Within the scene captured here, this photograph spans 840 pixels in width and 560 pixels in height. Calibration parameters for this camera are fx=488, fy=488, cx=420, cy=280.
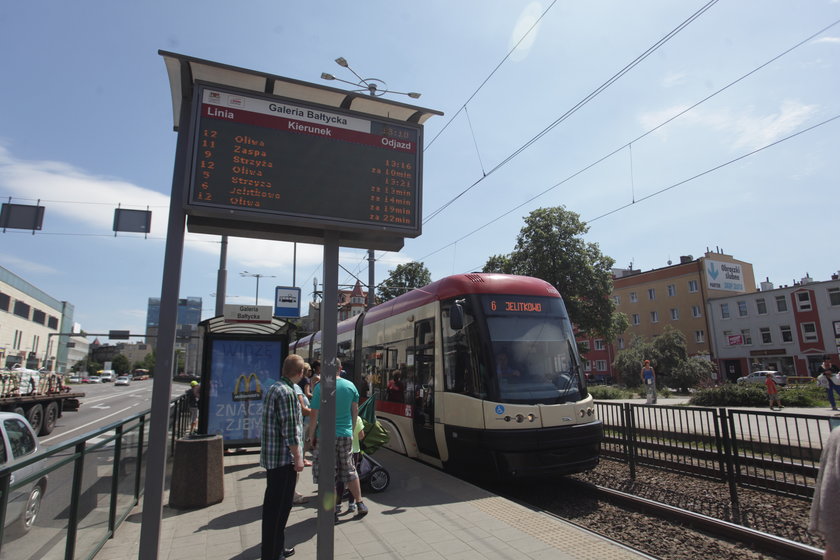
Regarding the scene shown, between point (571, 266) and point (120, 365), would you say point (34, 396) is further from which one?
point (120, 365)

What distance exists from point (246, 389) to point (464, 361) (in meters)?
4.56

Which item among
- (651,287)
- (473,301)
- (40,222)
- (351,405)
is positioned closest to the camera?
(351,405)

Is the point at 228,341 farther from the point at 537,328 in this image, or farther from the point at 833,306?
the point at 833,306

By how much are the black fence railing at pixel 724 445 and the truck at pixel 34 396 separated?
16.4 meters

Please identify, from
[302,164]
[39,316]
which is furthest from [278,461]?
[39,316]

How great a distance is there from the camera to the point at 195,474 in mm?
A: 6266

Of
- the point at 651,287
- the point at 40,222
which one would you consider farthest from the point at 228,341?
the point at 651,287

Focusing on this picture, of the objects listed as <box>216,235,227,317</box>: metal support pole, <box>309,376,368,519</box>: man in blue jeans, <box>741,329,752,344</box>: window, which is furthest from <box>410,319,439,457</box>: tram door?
<box>741,329,752,344</box>: window

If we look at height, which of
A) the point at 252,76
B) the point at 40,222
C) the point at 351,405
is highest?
the point at 40,222

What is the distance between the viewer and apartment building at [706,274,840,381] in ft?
139

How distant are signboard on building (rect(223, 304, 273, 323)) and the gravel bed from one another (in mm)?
5919

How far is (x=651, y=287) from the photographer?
56.7 m

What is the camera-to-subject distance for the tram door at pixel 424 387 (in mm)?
8703

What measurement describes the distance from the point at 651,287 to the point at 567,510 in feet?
182
